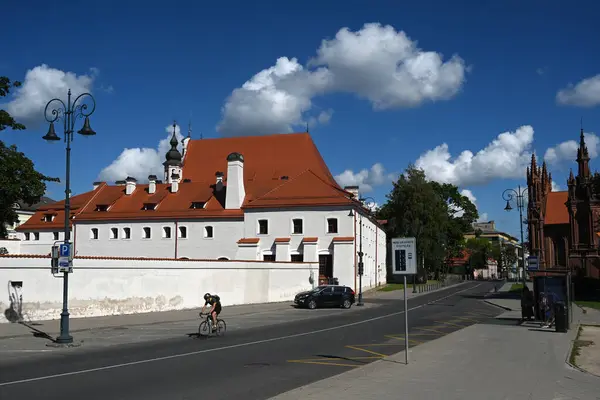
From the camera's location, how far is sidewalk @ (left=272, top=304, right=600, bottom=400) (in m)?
9.95

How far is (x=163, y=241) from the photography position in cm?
5919

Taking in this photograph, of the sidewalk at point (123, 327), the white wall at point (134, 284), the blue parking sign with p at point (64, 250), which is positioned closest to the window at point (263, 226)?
the white wall at point (134, 284)

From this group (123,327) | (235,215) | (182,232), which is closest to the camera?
(123,327)

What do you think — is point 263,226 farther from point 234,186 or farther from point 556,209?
point 556,209

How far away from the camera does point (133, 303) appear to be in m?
30.1

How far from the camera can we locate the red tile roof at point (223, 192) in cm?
5547

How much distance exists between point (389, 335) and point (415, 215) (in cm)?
5197

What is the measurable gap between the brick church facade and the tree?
49620 mm

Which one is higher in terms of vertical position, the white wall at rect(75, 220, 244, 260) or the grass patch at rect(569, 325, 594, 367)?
the white wall at rect(75, 220, 244, 260)

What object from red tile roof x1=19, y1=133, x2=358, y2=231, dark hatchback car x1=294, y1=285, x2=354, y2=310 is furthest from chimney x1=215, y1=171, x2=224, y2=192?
dark hatchback car x1=294, y1=285, x2=354, y2=310

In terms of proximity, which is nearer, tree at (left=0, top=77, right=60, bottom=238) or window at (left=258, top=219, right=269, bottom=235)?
tree at (left=0, top=77, right=60, bottom=238)

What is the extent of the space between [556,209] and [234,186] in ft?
194

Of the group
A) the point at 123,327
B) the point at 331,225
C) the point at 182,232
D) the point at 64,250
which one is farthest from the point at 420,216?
the point at 64,250

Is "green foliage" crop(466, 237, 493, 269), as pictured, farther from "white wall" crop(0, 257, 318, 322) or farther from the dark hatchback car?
"white wall" crop(0, 257, 318, 322)
